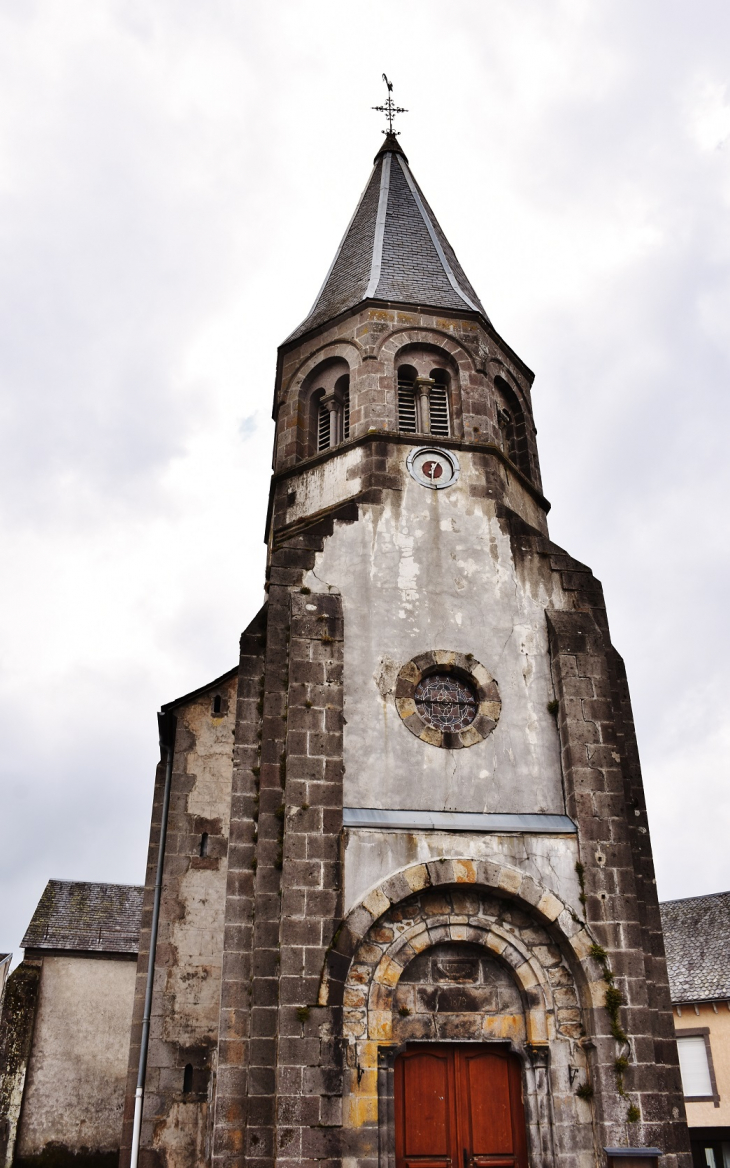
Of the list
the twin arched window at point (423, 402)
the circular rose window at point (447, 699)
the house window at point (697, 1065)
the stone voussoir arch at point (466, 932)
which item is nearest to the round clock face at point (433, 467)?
the twin arched window at point (423, 402)

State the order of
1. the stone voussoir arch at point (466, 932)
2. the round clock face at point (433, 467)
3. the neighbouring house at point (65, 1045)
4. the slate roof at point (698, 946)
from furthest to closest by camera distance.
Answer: the slate roof at point (698, 946) < the neighbouring house at point (65, 1045) < the round clock face at point (433, 467) < the stone voussoir arch at point (466, 932)

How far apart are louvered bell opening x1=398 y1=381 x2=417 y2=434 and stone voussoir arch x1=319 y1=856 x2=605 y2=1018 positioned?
747cm

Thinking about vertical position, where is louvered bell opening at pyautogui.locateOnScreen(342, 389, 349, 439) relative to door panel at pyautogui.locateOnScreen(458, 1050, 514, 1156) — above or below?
above

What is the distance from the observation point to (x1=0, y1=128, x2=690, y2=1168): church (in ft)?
36.1

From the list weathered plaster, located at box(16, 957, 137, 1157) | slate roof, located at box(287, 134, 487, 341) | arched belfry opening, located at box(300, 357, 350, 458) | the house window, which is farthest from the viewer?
the house window

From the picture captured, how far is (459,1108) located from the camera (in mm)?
11289

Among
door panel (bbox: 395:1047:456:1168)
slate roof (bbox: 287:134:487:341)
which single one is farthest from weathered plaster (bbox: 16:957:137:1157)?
slate roof (bbox: 287:134:487:341)

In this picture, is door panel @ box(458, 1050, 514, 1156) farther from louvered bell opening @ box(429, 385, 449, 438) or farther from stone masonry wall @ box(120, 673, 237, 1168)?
louvered bell opening @ box(429, 385, 449, 438)

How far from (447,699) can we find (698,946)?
20.3 m

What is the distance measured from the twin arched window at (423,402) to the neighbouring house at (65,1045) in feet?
48.2

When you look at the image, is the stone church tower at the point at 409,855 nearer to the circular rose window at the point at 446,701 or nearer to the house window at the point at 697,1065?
the circular rose window at the point at 446,701

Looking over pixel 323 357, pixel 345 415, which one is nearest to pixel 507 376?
pixel 345 415

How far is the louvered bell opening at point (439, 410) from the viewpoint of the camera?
16.4 metres

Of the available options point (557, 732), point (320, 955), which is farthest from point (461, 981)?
point (557, 732)
